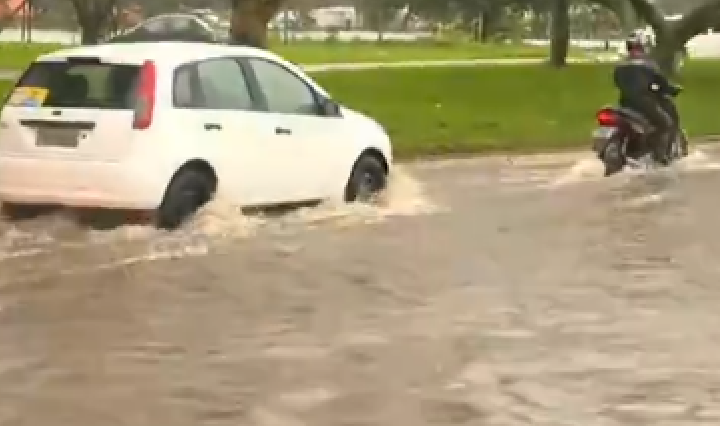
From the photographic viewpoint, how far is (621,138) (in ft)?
58.4

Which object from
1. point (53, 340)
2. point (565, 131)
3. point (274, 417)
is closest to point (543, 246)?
point (53, 340)

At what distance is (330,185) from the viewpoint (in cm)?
1380

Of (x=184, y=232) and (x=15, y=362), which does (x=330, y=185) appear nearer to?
(x=184, y=232)

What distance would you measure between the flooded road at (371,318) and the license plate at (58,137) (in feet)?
2.24

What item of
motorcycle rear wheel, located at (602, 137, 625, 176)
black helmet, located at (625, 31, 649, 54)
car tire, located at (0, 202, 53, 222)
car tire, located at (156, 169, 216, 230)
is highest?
black helmet, located at (625, 31, 649, 54)

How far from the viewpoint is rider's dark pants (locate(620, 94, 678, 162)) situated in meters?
18.0

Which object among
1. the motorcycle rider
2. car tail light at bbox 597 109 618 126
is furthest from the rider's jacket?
car tail light at bbox 597 109 618 126

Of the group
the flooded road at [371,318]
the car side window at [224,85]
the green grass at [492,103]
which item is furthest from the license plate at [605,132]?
the car side window at [224,85]

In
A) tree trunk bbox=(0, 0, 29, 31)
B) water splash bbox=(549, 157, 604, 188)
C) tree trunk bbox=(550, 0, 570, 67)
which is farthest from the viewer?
tree trunk bbox=(550, 0, 570, 67)

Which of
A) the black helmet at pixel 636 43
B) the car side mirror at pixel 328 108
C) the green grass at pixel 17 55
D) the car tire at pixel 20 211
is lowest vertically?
the green grass at pixel 17 55

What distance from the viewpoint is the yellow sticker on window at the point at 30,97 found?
12209 mm

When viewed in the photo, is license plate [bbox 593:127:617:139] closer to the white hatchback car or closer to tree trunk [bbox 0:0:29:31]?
the white hatchback car

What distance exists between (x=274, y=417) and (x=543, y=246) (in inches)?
224

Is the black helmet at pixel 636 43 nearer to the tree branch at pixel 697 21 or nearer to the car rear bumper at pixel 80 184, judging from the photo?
the car rear bumper at pixel 80 184
